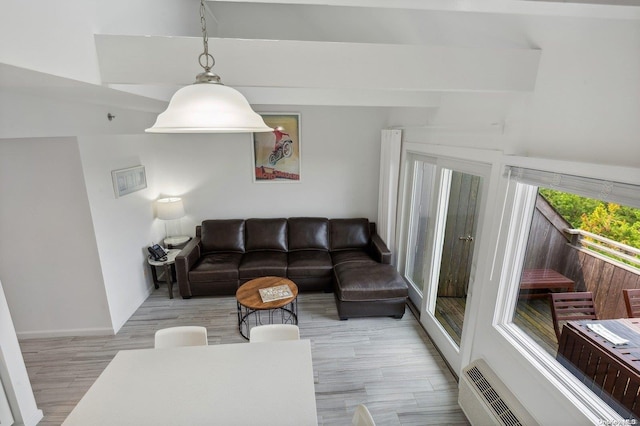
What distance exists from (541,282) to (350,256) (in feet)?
7.77

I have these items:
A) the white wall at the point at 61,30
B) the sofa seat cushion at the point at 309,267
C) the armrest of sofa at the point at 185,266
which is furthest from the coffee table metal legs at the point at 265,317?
the white wall at the point at 61,30

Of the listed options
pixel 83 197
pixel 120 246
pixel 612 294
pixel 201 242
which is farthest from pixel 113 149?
pixel 612 294

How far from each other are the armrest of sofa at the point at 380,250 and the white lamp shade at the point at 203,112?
2.94 m

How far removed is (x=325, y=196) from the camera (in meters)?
4.41

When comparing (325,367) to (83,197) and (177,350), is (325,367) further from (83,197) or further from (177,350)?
(83,197)

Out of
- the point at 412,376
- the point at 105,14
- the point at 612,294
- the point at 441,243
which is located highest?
the point at 105,14

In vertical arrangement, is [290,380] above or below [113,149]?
below

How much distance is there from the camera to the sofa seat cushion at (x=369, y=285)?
3.14 m

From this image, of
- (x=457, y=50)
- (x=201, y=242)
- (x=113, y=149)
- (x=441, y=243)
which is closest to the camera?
(x=457, y=50)

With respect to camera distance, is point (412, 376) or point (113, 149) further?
point (113, 149)

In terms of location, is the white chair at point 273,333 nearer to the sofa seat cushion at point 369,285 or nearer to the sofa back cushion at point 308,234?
the sofa seat cushion at point 369,285

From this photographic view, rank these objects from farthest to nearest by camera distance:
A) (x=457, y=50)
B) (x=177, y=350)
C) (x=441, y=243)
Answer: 1. (x=441, y=243)
2. (x=177, y=350)
3. (x=457, y=50)

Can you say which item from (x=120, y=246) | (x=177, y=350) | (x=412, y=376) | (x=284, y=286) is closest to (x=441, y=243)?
(x=412, y=376)

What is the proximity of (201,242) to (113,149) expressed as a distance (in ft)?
5.28
